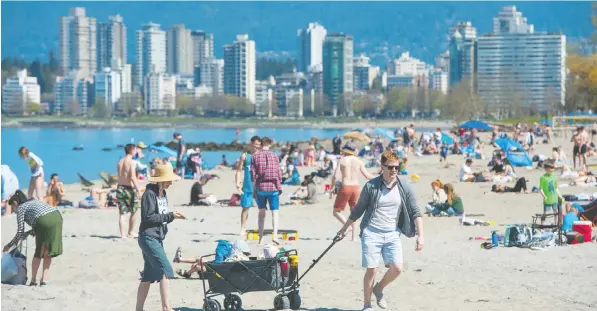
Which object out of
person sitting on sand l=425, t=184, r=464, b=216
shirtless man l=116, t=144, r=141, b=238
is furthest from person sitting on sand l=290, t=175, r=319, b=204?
shirtless man l=116, t=144, r=141, b=238

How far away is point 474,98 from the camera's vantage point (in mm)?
122938

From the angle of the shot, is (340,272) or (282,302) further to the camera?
(340,272)

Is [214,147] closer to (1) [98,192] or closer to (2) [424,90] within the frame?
(1) [98,192]

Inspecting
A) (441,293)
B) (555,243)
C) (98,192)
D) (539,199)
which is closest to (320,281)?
(441,293)

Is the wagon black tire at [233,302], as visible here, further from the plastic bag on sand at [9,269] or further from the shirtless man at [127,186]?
the shirtless man at [127,186]

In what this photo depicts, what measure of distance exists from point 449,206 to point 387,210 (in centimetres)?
848

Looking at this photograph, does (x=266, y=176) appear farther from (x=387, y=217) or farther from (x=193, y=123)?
(x=193, y=123)

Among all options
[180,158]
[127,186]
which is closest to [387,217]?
[127,186]

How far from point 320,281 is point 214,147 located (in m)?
58.5

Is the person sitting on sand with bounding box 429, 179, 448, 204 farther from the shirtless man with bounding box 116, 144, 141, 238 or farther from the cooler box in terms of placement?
the shirtless man with bounding box 116, 144, 141, 238

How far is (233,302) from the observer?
30.2 feet

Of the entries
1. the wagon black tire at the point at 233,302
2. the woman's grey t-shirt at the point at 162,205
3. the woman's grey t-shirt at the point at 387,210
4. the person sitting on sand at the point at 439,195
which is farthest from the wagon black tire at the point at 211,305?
the person sitting on sand at the point at 439,195

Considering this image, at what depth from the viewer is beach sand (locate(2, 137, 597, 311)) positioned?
969cm

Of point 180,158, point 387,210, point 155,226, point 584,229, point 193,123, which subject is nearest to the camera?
point 387,210
